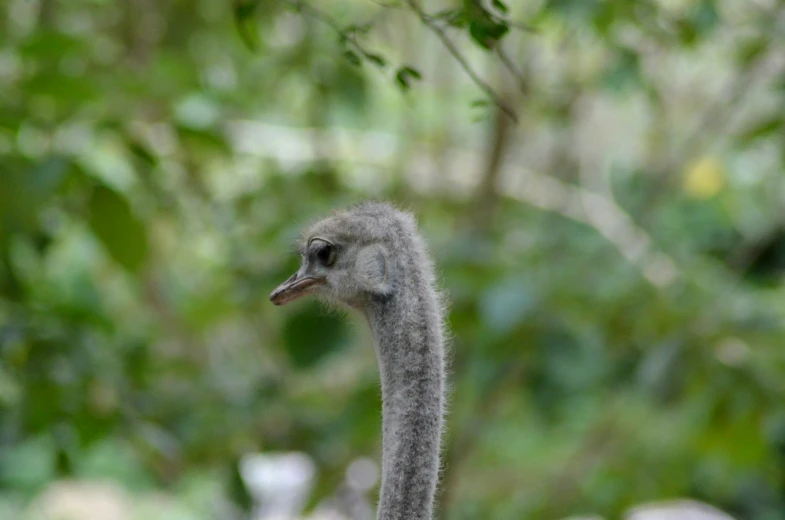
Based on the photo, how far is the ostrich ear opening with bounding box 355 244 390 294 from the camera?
1.63 meters

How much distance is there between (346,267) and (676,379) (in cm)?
182

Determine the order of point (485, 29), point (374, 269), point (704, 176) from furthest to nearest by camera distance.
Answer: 1. point (704, 176)
2. point (374, 269)
3. point (485, 29)

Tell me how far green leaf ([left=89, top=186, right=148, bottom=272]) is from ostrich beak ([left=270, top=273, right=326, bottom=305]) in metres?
1.04

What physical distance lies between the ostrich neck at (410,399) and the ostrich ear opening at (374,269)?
0.08 feet

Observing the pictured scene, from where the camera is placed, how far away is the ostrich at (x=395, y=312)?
4.88 feet

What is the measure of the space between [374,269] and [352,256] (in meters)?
0.08

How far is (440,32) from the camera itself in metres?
1.59

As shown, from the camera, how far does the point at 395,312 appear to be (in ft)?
5.23

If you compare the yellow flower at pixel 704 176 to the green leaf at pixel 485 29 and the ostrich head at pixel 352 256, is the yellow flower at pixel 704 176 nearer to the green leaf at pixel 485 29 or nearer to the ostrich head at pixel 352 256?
the ostrich head at pixel 352 256

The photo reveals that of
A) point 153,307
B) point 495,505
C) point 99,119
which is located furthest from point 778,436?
point 99,119

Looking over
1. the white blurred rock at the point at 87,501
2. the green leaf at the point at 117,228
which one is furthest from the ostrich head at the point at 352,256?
the white blurred rock at the point at 87,501

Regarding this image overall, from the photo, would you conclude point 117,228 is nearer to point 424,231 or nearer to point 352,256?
A: point 424,231

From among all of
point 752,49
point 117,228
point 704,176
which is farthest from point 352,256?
point 704,176

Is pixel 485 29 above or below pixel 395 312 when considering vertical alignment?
above
